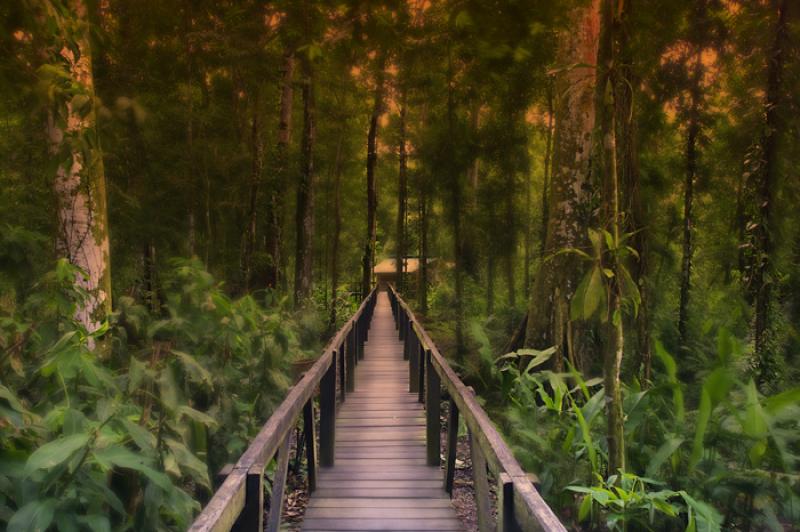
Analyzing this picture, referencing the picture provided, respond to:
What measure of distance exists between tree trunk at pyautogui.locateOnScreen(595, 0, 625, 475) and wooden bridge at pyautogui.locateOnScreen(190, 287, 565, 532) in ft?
3.01

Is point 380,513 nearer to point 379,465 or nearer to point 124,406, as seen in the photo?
point 379,465

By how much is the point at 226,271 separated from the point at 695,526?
15073 mm

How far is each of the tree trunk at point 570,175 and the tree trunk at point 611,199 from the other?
4105 millimetres

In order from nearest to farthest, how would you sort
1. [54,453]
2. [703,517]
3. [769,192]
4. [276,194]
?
[54,453] < [703,517] < [769,192] < [276,194]

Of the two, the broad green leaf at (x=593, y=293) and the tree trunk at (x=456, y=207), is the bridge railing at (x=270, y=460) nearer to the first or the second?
the broad green leaf at (x=593, y=293)

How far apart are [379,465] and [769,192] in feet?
23.2

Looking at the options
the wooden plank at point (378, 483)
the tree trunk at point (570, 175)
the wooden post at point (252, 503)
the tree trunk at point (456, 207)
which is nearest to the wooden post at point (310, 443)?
the wooden plank at point (378, 483)

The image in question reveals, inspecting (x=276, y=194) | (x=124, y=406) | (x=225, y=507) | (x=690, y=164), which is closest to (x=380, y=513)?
(x=124, y=406)

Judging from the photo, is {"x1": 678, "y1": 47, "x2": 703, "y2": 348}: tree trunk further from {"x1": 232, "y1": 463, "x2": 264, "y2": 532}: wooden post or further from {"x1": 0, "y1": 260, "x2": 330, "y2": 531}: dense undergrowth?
{"x1": 232, "y1": 463, "x2": 264, "y2": 532}: wooden post

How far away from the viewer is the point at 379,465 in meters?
5.35

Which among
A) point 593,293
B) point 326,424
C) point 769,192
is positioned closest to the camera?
point 593,293

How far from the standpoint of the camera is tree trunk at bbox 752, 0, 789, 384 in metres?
8.28

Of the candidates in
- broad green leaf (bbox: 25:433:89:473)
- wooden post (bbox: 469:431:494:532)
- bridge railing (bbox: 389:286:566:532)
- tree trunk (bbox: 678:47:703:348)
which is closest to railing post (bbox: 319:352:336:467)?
bridge railing (bbox: 389:286:566:532)

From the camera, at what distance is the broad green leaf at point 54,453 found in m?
1.65
